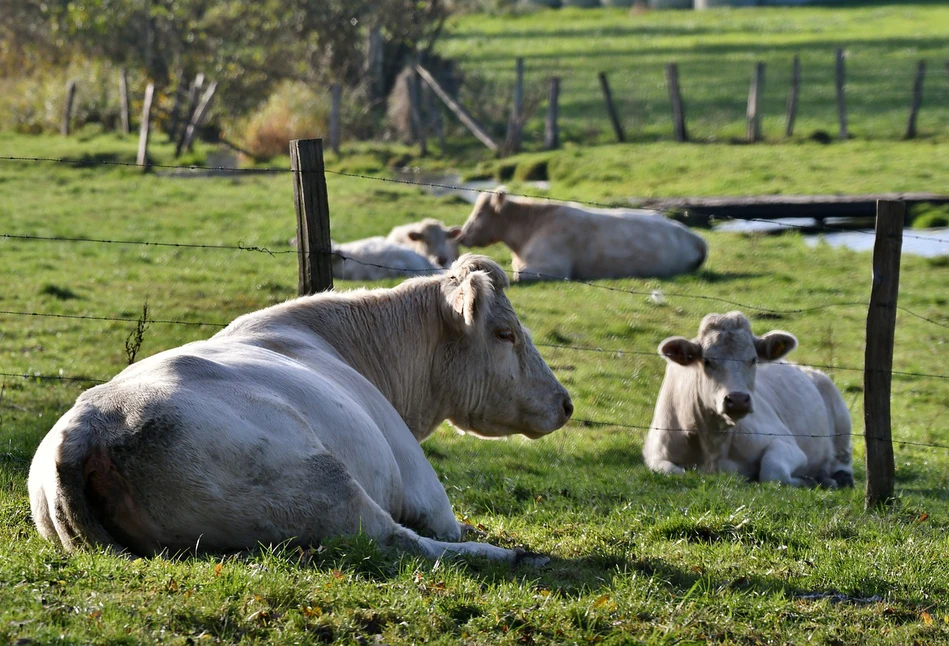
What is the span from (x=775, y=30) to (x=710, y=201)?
118 ft

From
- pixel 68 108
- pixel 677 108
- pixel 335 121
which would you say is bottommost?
pixel 335 121

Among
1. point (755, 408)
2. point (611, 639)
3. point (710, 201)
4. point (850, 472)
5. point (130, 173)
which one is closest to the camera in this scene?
point (611, 639)

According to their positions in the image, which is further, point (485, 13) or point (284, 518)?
point (485, 13)

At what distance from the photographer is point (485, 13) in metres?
66.8

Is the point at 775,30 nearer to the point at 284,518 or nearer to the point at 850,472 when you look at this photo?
the point at 850,472

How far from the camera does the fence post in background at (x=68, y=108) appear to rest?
35031mm

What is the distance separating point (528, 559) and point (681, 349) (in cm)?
459

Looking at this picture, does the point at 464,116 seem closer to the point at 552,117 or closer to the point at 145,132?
the point at 552,117

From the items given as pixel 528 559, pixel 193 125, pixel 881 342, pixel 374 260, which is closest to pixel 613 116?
pixel 193 125

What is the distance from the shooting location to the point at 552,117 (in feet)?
104

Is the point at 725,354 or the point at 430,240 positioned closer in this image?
the point at 725,354

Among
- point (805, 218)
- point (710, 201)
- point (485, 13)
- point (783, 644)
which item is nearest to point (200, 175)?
point (710, 201)

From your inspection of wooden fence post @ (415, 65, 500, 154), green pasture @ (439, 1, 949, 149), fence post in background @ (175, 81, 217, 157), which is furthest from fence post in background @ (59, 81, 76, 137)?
green pasture @ (439, 1, 949, 149)

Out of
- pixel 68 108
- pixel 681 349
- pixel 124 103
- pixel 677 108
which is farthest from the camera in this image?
pixel 68 108
